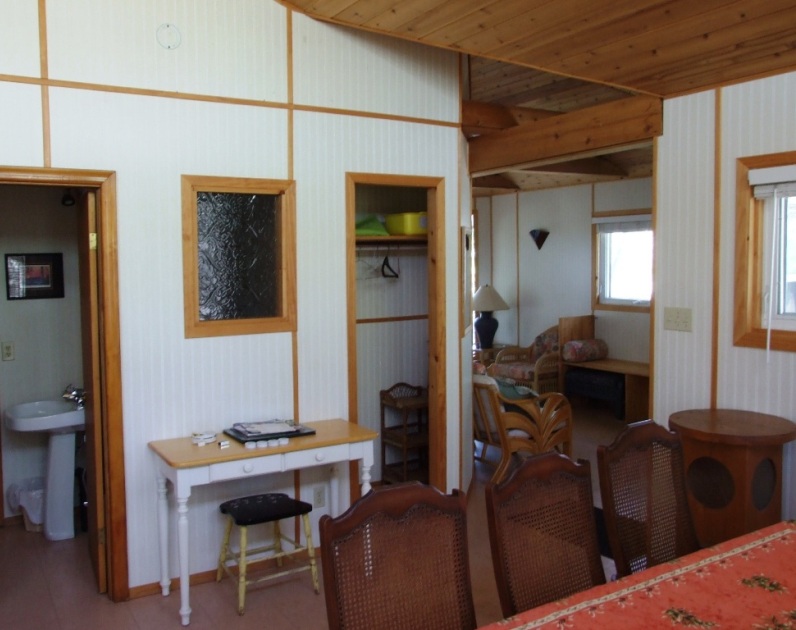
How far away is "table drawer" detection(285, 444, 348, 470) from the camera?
3.43 metres

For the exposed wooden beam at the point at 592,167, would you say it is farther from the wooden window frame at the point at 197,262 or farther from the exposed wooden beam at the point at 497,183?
the wooden window frame at the point at 197,262

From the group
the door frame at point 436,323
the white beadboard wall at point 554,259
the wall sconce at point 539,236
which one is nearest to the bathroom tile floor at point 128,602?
the door frame at point 436,323

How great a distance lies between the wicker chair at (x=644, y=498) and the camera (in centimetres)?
229

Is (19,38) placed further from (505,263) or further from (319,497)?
(505,263)

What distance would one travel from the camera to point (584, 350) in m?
7.31

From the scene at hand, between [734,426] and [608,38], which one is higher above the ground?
[608,38]

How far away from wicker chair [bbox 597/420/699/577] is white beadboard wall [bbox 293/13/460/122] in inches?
95.1

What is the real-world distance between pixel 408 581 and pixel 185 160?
246 cm

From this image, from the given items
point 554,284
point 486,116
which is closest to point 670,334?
point 486,116

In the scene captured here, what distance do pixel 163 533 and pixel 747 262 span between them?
2940mm

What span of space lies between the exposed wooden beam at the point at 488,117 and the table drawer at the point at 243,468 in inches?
93.8

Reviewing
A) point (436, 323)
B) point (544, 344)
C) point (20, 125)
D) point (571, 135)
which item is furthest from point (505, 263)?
point (20, 125)

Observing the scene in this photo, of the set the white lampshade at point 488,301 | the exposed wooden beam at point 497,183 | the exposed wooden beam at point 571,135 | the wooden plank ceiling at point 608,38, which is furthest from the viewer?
the white lampshade at point 488,301

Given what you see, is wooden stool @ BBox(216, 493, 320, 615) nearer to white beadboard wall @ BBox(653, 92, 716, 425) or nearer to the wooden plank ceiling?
white beadboard wall @ BBox(653, 92, 716, 425)
